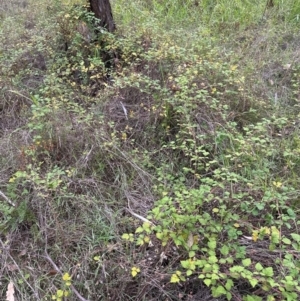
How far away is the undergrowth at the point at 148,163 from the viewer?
173cm

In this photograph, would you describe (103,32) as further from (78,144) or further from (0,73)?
(78,144)

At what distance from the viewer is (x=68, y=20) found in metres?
3.48

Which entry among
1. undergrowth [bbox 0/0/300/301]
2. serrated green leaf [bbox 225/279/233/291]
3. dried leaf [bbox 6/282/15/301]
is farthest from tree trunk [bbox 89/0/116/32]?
serrated green leaf [bbox 225/279/233/291]

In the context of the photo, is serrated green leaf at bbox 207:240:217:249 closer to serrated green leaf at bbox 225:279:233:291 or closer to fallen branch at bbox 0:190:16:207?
serrated green leaf at bbox 225:279:233:291

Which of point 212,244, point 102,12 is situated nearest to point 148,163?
point 212,244

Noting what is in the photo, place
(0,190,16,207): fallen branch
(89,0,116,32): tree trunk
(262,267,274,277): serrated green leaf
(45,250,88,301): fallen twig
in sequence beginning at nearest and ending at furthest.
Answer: (262,267,274,277): serrated green leaf, (45,250,88,301): fallen twig, (0,190,16,207): fallen branch, (89,0,116,32): tree trunk

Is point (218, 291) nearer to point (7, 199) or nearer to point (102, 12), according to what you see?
point (7, 199)

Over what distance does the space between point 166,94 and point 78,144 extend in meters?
0.75

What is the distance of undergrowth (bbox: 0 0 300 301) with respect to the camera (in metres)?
1.73

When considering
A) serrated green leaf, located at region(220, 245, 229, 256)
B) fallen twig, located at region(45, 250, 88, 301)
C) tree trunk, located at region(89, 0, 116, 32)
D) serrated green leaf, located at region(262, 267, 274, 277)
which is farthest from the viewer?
tree trunk, located at region(89, 0, 116, 32)

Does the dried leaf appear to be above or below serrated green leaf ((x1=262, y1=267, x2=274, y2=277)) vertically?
below

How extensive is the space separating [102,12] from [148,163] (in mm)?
1901

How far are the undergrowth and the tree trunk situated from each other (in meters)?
0.12

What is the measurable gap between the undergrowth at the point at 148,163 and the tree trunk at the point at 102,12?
0.39 ft
